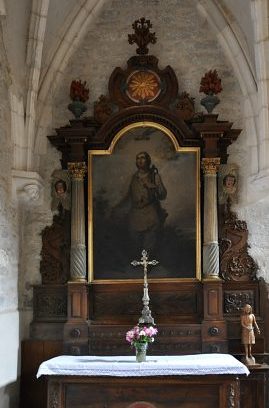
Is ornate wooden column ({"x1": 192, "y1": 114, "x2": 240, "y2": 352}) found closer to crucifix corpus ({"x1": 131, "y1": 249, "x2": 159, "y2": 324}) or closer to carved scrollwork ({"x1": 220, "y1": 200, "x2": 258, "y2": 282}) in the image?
carved scrollwork ({"x1": 220, "y1": 200, "x2": 258, "y2": 282})

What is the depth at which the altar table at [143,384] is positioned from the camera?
6.39m

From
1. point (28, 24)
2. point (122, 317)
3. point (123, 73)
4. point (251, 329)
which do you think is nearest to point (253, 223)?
point (251, 329)

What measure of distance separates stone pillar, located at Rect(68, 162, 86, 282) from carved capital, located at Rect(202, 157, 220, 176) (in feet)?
4.70

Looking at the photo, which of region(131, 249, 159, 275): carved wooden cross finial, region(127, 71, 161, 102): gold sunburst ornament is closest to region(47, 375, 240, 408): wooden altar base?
region(131, 249, 159, 275): carved wooden cross finial

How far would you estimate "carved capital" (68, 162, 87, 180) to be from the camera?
7.70 metres

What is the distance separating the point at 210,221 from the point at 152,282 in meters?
0.99

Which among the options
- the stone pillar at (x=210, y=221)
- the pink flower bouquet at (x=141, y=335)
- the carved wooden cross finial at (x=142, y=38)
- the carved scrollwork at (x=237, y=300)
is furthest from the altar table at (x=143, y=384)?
the carved wooden cross finial at (x=142, y=38)

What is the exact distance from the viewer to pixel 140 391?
6.52m

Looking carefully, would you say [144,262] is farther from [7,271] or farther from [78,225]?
[7,271]

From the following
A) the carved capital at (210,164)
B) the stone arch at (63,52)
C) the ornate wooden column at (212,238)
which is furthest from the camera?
the stone arch at (63,52)

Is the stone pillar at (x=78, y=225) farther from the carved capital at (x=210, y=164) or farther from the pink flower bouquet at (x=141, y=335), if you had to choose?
the carved capital at (x=210, y=164)

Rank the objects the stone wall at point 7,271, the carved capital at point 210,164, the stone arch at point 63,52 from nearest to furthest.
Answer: the stone wall at point 7,271
the carved capital at point 210,164
the stone arch at point 63,52

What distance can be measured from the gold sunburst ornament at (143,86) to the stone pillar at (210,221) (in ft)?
3.61

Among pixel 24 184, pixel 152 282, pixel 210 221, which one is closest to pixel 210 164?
pixel 210 221
